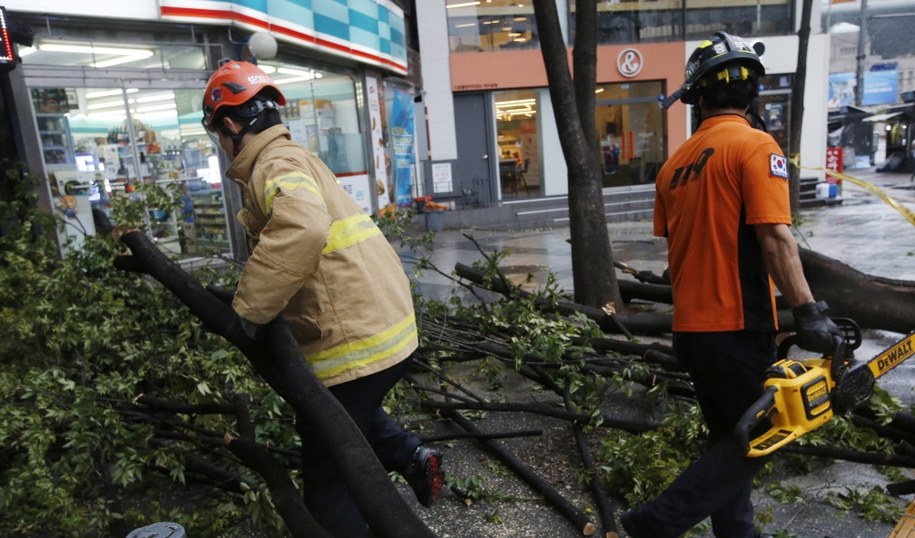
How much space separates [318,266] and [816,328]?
170cm

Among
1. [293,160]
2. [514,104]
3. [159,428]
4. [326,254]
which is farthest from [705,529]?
[514,104]

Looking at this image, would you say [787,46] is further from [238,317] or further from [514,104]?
[238,317]

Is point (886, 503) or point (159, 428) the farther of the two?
point (159, 428)

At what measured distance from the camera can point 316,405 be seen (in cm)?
165

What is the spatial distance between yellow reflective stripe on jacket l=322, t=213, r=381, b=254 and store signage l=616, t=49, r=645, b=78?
56.7 ft

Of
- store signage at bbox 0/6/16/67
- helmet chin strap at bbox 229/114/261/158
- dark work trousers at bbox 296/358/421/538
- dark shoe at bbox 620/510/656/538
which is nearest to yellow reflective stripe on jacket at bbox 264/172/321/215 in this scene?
helmet chin strap at bbox 229/114/261/158

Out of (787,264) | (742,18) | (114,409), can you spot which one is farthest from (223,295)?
(742,18)

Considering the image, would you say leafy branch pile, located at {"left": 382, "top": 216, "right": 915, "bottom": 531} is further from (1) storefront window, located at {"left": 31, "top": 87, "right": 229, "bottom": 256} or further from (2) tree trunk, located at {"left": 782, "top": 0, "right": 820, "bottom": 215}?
(2) tree trunk, located at {"left": 782, "top": 0, "right": 820, "bottom": 215}

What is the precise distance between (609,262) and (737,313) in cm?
363

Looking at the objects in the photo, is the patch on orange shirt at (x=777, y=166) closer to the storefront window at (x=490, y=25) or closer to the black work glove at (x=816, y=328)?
the black work glove at (x=816, y=328)

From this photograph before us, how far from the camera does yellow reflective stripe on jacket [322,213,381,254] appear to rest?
84.7 inches

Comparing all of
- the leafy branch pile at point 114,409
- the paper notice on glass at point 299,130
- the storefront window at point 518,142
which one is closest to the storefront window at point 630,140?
the storefront window at point 518,142

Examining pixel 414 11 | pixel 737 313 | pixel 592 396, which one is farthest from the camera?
pixel 414 11

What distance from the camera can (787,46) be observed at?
61.4ft
